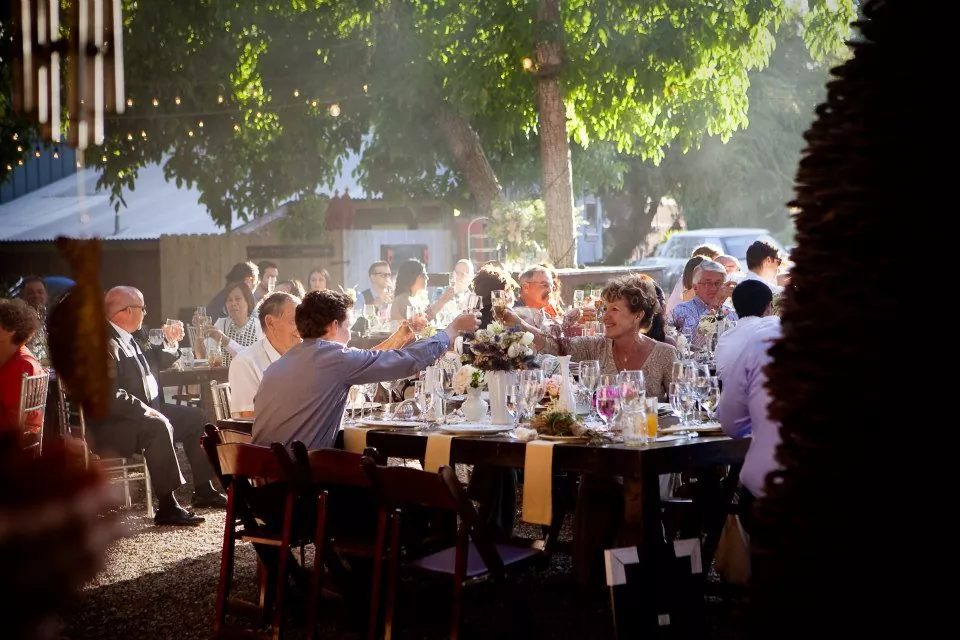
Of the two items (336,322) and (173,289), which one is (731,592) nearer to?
(336,322)

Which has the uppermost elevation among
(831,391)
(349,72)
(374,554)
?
(349,72)

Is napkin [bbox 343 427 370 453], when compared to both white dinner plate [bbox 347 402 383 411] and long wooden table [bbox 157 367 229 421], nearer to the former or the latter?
white dinner plate [bbox 347 402 383 411]

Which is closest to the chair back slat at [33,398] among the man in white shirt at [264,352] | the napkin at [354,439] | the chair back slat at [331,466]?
the man in white shirt at [264,352]

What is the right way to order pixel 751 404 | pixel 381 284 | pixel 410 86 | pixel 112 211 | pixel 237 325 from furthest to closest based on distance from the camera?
1. pixel 112 211
2. pixel 410 86
3. pixel 381 284
4. pixel 237 325
5. pixel 751 404

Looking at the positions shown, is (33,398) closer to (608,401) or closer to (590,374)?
(590,374)

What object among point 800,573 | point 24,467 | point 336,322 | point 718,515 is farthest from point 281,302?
point 24,467

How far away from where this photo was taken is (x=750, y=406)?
4.98 metres

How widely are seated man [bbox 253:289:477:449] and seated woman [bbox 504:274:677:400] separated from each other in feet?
4.40

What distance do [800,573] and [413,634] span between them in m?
3.36

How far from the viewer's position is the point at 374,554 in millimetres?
4957

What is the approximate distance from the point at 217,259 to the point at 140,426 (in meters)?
13.2

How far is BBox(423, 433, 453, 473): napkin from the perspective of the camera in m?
5.50

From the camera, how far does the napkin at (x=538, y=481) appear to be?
5.07 m

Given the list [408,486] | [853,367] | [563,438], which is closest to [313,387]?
[563,438]
